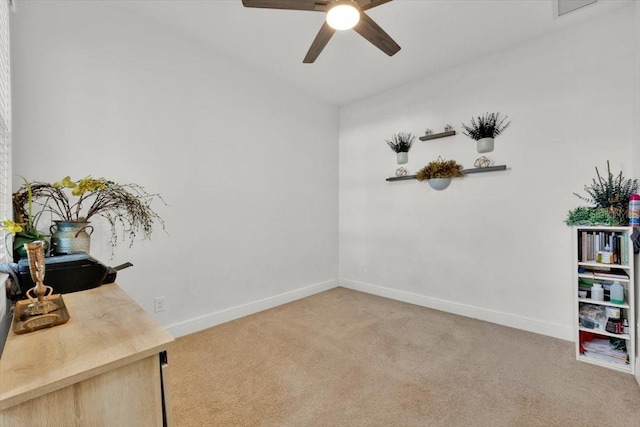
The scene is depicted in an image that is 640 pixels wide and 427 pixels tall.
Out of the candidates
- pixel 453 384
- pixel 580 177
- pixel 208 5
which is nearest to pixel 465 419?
pixel 453 384

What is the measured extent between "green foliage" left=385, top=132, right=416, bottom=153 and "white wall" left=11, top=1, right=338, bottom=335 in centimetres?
101

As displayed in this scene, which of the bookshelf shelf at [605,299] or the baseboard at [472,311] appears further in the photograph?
the baseboard at [472,311]

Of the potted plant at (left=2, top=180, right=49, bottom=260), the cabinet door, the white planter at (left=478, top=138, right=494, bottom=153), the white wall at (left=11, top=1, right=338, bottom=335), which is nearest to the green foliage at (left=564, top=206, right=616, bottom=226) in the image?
the white planter at (left=478, top=138, right=494, bottom=153)

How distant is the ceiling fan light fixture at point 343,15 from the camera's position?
1673 mm

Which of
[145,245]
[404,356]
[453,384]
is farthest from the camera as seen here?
[145,245]

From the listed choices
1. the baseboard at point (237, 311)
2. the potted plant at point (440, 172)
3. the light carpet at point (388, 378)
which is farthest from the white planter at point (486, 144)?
the baseboard at point (237, 311)

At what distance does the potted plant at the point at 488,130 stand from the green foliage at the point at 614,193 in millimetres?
835

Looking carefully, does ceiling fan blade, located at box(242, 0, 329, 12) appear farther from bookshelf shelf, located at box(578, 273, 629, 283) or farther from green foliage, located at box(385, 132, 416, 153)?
bookshelf shelf, located at box(578, 273, 629, 283)

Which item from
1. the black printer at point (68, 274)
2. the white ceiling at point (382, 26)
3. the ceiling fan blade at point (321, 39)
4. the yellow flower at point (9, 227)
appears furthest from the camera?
the white ceiling at point (382, 26)

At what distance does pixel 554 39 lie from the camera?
2.63 m

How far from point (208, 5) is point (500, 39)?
2583mm

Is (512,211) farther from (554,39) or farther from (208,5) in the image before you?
(208,5)

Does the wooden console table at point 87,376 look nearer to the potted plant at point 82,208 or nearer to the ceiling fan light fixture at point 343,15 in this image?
the potted plant at point 82,208

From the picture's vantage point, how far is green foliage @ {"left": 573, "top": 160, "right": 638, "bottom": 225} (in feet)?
7.25
